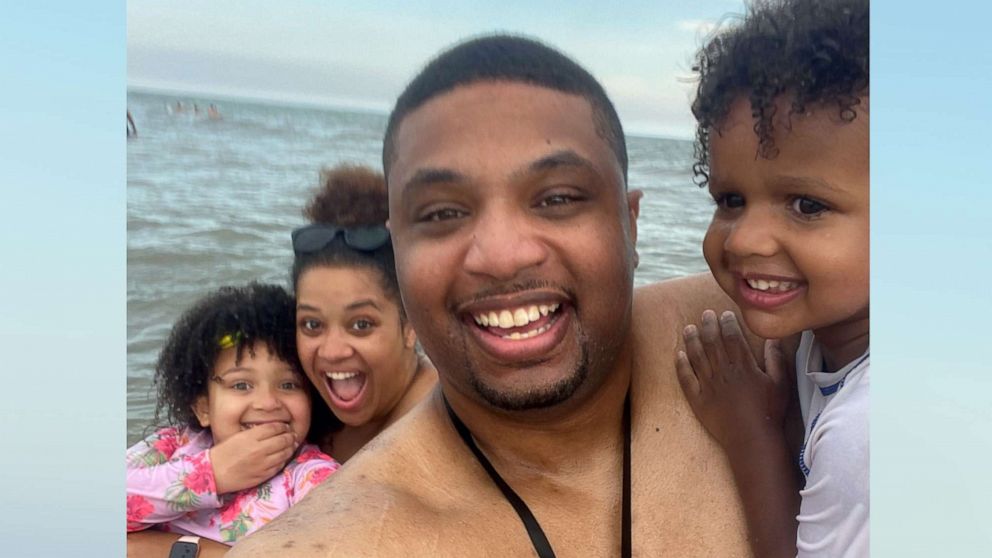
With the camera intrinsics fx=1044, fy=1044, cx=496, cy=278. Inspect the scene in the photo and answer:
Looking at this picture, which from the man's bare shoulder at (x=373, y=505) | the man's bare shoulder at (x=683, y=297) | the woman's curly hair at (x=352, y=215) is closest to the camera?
the man's bare shoulder at (x=373, y=505)

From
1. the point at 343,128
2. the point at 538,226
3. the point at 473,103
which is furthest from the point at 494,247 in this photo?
the point at 343,128

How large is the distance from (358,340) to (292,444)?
28 centimetres

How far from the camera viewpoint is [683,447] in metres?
2.26

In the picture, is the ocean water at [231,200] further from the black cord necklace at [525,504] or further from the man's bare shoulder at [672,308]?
the black cord necklace at [525,504]

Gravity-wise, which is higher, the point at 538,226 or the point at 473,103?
the point at 473,103

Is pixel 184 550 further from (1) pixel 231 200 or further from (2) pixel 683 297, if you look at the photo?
(2) pixel 683 297

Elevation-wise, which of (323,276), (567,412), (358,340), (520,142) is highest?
(520,142)

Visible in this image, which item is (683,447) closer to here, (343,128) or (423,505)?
(423,505)

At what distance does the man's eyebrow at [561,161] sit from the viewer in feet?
6.57

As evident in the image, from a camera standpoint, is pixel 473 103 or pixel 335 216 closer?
pixel 473 103

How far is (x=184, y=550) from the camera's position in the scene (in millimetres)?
2225

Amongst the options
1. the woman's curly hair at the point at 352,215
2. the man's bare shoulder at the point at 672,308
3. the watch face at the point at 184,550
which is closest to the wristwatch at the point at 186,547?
the watch face at the point at 184,550

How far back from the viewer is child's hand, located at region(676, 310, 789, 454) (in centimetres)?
225

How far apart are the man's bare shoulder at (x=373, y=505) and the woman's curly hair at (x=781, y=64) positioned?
2.68 ft
